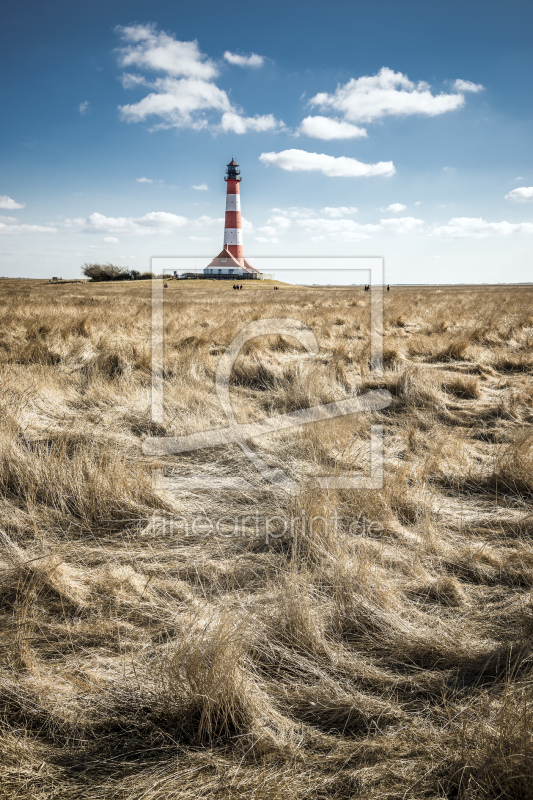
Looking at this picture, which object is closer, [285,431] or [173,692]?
[173,692]

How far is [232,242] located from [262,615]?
73.4 m

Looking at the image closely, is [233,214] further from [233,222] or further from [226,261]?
[226,261]

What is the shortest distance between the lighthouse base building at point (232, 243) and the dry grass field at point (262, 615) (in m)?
68.8

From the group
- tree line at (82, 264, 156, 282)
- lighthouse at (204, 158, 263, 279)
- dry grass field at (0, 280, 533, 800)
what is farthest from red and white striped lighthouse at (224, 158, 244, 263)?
dry grass field at (0, 280, 533, 800)

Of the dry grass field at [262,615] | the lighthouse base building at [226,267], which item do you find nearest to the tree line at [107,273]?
the lighthouse base building at [226,267]

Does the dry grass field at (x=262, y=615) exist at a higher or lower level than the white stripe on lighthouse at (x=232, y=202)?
lower

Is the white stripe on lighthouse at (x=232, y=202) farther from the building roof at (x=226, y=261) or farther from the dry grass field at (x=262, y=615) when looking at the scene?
the dry grass field at (x=262, y=615)

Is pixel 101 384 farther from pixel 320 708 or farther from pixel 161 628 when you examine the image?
pixel 320 708

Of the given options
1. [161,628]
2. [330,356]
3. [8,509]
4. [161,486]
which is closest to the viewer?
[161,628]

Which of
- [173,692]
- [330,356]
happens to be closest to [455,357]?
[330,356]

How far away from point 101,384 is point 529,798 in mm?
6231

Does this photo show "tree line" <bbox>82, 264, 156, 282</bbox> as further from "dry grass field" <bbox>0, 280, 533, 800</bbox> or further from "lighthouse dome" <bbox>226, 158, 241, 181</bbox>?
"dry grass field" <bbox>0, 280, 533, 800</bbox>

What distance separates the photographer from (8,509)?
3207 mm

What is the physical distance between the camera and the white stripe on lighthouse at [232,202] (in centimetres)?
6825
